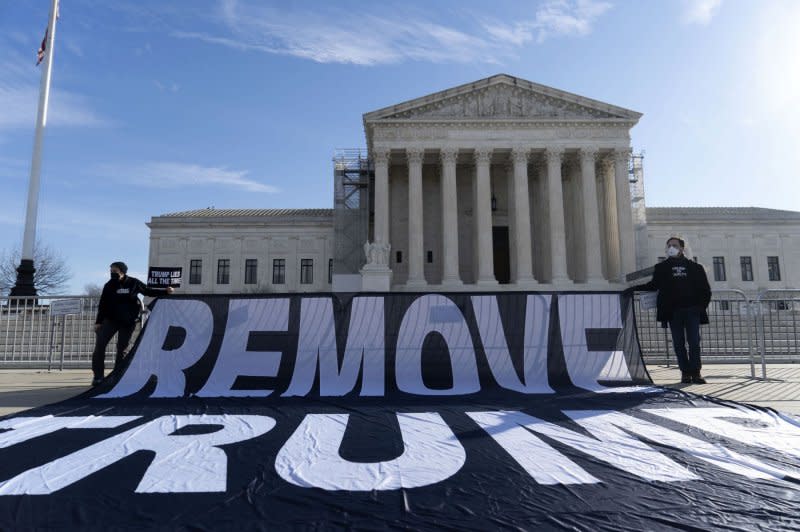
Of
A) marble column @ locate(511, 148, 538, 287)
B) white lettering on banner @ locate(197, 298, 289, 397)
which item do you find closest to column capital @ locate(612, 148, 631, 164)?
marble column @ locate(511, 148, 538, 287)

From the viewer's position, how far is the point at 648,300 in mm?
7527

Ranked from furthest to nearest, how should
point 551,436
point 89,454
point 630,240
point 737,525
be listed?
point 630,240
point 551,436
point 89,454
point 737,525

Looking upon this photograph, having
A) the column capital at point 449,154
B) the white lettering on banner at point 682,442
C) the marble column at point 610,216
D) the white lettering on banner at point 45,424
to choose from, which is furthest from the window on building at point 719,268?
the white lettering on banner at point 45,424

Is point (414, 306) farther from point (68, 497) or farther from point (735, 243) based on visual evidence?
point (735, 243)

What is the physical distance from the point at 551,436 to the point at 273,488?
224 cm

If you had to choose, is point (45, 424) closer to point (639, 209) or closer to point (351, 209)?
point (351, 209)

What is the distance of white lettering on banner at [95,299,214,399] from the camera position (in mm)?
5895

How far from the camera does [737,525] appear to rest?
2.30m

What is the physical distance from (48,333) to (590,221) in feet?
90.5

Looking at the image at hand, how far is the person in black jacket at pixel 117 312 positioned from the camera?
697cm

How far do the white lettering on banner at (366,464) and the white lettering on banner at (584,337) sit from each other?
289 centimetres

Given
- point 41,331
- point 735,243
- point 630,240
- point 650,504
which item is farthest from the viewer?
point 735,243

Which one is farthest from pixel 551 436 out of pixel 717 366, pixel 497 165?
pixel 497 165

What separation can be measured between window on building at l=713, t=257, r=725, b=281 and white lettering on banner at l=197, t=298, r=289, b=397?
4639cm
